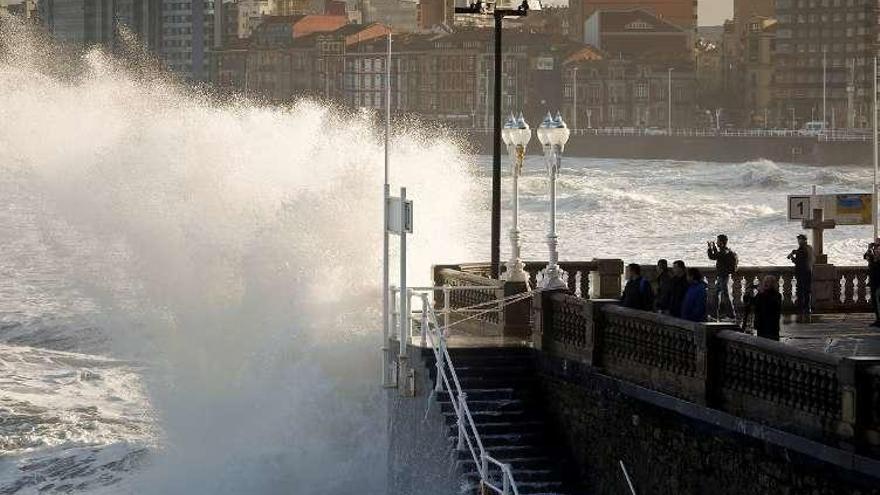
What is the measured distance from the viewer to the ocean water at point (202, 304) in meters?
21.7

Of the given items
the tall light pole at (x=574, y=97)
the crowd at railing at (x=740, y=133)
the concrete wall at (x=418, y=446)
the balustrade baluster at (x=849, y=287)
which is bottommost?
the concrete wall at (x=418, y=446)

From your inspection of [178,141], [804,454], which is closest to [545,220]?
[178,141]

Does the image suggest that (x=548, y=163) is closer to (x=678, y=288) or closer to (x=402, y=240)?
(x=402, y=240)

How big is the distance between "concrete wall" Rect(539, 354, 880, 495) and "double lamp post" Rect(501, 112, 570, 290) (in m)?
1.63

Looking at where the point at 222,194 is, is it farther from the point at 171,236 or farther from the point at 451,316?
the point at 451,316

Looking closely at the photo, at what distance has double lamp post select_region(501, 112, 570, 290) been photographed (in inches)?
778

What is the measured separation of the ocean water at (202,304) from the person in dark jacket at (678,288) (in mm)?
3710

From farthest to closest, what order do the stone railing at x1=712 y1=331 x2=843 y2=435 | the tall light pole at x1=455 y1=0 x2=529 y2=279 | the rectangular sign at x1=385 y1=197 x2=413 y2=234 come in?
the tall light pole at x1=455 y1=0 x2=529 y2=279 < the rectangular sign at x1=385 y1=197 x2=413 y2=234 < the stone railing at x1=712 y1=331 x2=843 y2=435

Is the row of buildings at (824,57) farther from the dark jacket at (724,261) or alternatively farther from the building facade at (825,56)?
the dark jacket at (724,261)

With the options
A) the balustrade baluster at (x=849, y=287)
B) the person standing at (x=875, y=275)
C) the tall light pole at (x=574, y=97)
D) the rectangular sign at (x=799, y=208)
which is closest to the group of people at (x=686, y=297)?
the person standing at (x=875, y=275)

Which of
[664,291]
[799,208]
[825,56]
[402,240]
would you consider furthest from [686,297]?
[825,56]

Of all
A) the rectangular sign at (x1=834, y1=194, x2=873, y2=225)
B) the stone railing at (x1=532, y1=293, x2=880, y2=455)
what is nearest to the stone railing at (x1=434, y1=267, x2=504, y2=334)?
the stone railing at (x1=532, y1=293, x2=880, y2=455)

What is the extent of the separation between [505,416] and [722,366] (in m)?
3.15

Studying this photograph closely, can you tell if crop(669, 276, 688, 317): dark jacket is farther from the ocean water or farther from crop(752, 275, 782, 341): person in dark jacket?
the ocean water
